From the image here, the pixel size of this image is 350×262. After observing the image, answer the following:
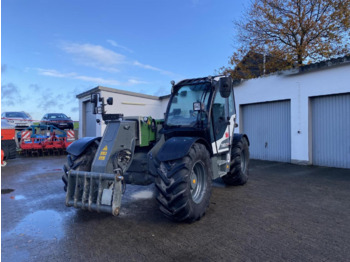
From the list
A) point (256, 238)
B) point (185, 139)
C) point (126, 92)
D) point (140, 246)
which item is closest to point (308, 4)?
point (126, 92)

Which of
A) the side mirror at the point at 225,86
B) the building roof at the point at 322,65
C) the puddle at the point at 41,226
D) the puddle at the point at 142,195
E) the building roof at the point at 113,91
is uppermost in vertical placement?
the building roof at the point at 113,91

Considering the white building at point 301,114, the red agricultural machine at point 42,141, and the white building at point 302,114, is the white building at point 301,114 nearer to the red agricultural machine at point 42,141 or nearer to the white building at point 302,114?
the white building at point 302,114

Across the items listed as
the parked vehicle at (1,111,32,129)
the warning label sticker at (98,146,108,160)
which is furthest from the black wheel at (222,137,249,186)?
the parked vehicle at (1,111,32,129)

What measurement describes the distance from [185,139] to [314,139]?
22.2ft

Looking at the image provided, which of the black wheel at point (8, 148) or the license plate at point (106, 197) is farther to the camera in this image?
the black wheel at point (8, 148)

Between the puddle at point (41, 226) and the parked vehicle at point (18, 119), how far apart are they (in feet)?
45.5

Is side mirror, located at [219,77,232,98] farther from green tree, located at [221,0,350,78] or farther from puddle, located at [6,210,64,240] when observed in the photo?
green tree, located at [221,0,350,78]

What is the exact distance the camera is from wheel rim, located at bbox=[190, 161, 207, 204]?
4.17 m

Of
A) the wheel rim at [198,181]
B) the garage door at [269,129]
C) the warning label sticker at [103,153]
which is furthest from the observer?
the garage door at [269,129]

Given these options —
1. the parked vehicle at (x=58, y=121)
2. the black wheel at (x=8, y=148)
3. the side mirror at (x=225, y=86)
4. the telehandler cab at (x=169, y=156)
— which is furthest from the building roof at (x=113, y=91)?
the side mirror at (x=225, y=86)

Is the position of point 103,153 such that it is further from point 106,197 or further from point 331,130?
point 331,130

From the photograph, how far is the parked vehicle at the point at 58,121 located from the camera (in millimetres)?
16908

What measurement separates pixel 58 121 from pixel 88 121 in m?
2.26

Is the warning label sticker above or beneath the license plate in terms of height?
above
